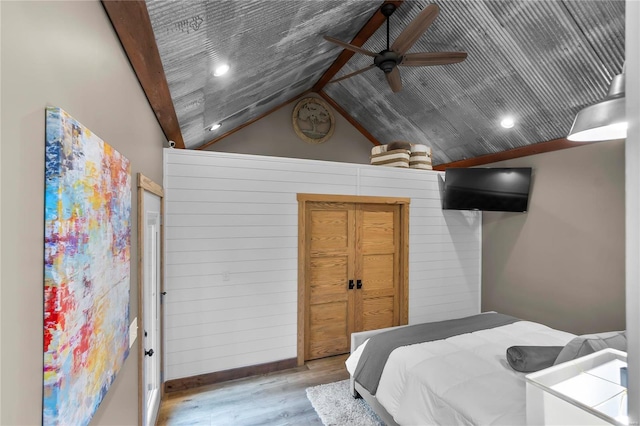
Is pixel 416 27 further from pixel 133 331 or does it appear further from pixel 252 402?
pixel 252 402

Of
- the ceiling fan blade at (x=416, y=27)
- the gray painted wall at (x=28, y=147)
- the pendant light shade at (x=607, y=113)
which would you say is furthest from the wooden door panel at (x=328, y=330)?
the gray painted wall at (x=28, y=147)

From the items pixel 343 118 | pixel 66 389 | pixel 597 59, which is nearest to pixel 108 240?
pixel 66 389

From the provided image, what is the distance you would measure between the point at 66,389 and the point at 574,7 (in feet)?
12.5

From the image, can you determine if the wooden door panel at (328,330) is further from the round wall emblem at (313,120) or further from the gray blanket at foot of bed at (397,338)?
the round wall emblem at (313,120)

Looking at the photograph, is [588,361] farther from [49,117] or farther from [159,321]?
[159,321]

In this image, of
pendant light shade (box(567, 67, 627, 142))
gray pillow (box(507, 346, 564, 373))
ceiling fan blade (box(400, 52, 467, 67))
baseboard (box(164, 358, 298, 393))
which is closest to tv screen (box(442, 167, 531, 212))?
ceiling fan blade (box(400, 52, 467, 67))

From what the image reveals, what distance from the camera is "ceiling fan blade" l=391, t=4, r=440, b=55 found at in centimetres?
225

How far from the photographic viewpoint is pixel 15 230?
0.65 metres

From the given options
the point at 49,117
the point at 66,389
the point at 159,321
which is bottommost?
the point at 159,321

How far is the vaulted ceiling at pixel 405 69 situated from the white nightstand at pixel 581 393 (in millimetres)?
2107

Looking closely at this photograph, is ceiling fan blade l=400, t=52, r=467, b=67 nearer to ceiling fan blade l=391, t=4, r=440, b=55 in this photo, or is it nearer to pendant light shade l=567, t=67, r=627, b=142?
ceiling fan blade l=391, t=4, r=440, b=55

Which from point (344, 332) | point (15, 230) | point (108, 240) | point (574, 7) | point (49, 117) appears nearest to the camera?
point (15, 230)

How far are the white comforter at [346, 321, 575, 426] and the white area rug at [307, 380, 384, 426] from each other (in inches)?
12.0

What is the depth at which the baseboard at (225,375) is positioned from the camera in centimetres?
313
